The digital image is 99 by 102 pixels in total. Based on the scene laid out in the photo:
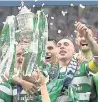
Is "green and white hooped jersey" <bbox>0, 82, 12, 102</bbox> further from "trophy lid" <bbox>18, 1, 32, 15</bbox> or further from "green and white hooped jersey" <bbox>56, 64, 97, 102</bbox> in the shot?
"trophy lid" <bbox>18, 1, 32, 15</bbox>

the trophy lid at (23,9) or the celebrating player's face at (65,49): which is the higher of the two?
the trophy lid at (23,9)

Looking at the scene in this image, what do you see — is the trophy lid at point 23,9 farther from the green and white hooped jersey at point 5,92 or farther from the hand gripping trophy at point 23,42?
the green and white hooped jersey at point 5,92

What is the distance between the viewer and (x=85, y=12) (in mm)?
3701

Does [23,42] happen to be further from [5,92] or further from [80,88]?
[80,88]

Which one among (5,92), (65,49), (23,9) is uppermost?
(23,9)

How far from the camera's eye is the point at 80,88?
370cm

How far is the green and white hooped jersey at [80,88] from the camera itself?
369 centimetres

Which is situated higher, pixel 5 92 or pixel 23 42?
pixel 23 42

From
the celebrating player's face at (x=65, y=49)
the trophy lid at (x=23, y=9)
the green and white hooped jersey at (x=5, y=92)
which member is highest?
the trophy lid at (x=23, y=9)

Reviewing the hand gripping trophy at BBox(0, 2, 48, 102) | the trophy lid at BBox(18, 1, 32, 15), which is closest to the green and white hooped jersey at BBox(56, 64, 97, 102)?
the hand gripping trophy at BBox(0, 2, 48, 102)

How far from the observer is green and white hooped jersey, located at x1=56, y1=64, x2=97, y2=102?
3686 millimetres

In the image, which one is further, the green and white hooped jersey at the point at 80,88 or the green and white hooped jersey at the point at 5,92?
the green and white hooped jersey at the point at 5,92

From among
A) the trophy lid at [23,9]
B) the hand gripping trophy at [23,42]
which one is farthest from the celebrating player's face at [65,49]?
the trophy lid at [23,9]

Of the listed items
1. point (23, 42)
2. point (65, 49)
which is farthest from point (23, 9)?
point (65, 49)
